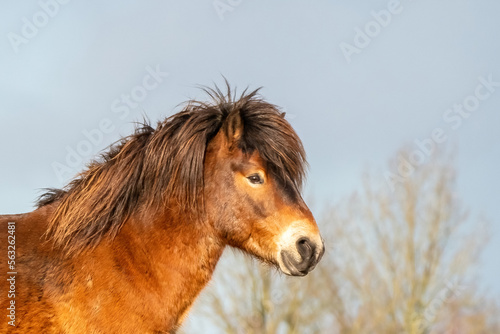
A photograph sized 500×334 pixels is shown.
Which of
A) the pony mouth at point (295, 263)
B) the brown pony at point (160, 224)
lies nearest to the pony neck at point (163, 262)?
the brown pony at point (160, 224)

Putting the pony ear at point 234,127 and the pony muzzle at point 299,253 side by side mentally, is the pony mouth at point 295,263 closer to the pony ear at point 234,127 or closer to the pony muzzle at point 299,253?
the pony muzzle at point 299,253

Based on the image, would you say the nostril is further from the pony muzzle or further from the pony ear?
the pony ear

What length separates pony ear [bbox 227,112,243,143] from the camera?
5.87 m

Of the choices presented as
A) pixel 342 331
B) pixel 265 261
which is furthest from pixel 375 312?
pixel 265 261

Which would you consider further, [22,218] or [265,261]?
[265,261]

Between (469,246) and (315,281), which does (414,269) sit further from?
(315,281)

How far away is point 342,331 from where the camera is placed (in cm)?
2550

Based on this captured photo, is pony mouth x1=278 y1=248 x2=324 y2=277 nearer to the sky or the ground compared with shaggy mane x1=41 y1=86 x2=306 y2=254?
nearer to the ground

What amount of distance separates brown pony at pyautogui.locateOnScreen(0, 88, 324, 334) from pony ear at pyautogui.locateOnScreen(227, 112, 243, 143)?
1cm

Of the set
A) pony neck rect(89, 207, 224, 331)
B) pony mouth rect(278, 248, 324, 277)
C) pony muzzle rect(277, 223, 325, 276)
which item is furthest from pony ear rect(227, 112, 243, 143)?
pony mouth rect(278, 248, 324, 277)

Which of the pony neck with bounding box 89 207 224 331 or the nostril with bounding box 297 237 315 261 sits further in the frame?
the nostril with bounding box 297 237 315 261

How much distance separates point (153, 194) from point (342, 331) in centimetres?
2143

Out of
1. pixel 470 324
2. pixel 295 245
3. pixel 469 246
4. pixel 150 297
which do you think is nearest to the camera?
pixel 150 297

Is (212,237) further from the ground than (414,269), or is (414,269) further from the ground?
(212,237)
